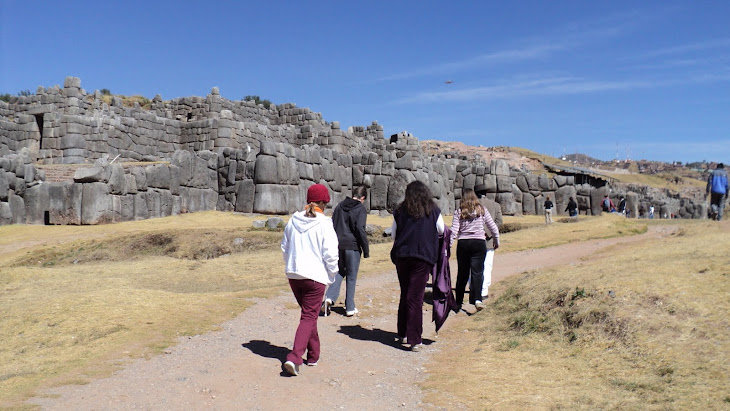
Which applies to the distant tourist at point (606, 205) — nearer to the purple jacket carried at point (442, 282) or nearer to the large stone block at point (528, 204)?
the large stone block at point (528, 204)

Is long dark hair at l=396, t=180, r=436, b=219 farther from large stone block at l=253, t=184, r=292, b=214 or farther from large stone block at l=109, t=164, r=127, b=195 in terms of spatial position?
large stone block at l=253, t=184, r=292, b=214

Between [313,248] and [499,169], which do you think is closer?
[313,248]

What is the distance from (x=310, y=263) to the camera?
7.05 metres

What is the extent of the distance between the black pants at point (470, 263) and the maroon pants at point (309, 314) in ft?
11.4

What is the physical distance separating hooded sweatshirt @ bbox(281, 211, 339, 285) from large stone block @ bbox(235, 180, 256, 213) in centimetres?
1683

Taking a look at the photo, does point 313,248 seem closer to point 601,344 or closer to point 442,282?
point 442,282

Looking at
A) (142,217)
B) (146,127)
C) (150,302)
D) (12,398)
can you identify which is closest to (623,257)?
(150,302)

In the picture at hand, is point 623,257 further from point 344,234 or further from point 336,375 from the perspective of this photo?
point 336,375

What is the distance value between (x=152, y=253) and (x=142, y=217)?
4688 mm

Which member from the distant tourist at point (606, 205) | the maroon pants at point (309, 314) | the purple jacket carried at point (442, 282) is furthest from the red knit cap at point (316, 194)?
the distant tourist at point (606, 205)

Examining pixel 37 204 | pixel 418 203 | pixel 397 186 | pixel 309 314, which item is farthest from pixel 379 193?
pixel 309 314

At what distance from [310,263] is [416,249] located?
1490mm

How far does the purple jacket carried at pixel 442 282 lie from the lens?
8.38 meters

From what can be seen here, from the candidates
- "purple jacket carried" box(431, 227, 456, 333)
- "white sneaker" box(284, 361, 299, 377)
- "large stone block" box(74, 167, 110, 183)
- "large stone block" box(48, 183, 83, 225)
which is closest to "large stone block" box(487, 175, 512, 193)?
"large stone block" box(74, 167, 110, 183)
